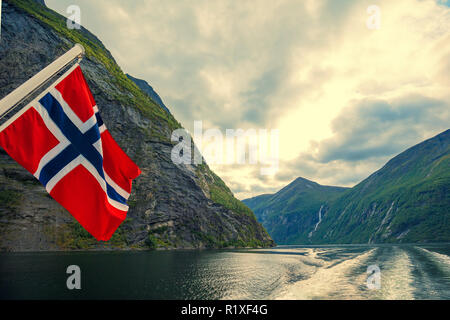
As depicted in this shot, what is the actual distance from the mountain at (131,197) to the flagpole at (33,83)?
97.8m

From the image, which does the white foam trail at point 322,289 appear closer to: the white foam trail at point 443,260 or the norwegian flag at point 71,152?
the norwegian flag at point 71,152

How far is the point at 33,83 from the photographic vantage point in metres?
6.48

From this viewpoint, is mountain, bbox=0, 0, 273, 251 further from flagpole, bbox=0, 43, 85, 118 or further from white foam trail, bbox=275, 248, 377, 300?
flagpole, bbox=0, 43, 85, 118

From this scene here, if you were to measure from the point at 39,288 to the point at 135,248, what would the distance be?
78.0 metres

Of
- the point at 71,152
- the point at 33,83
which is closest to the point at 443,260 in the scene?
the point at 71,152

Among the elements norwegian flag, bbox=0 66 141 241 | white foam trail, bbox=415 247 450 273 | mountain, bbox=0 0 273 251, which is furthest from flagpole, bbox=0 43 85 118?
mountain, bbox=0 0 273 251

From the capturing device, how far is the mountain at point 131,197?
288 feet

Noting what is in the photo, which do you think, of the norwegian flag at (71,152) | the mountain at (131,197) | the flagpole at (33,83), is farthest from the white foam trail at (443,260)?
the mountain at (131,197)

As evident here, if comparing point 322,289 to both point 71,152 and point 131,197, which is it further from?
point 131,197

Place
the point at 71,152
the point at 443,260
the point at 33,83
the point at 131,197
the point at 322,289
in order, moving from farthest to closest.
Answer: the point at 131,197
the point at 443,260
the point at 322,289
the point at 71,152
the point at 33,83

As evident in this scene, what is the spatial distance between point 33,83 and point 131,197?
117m

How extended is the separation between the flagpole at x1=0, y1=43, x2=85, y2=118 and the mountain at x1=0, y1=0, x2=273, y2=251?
97.8 metres
